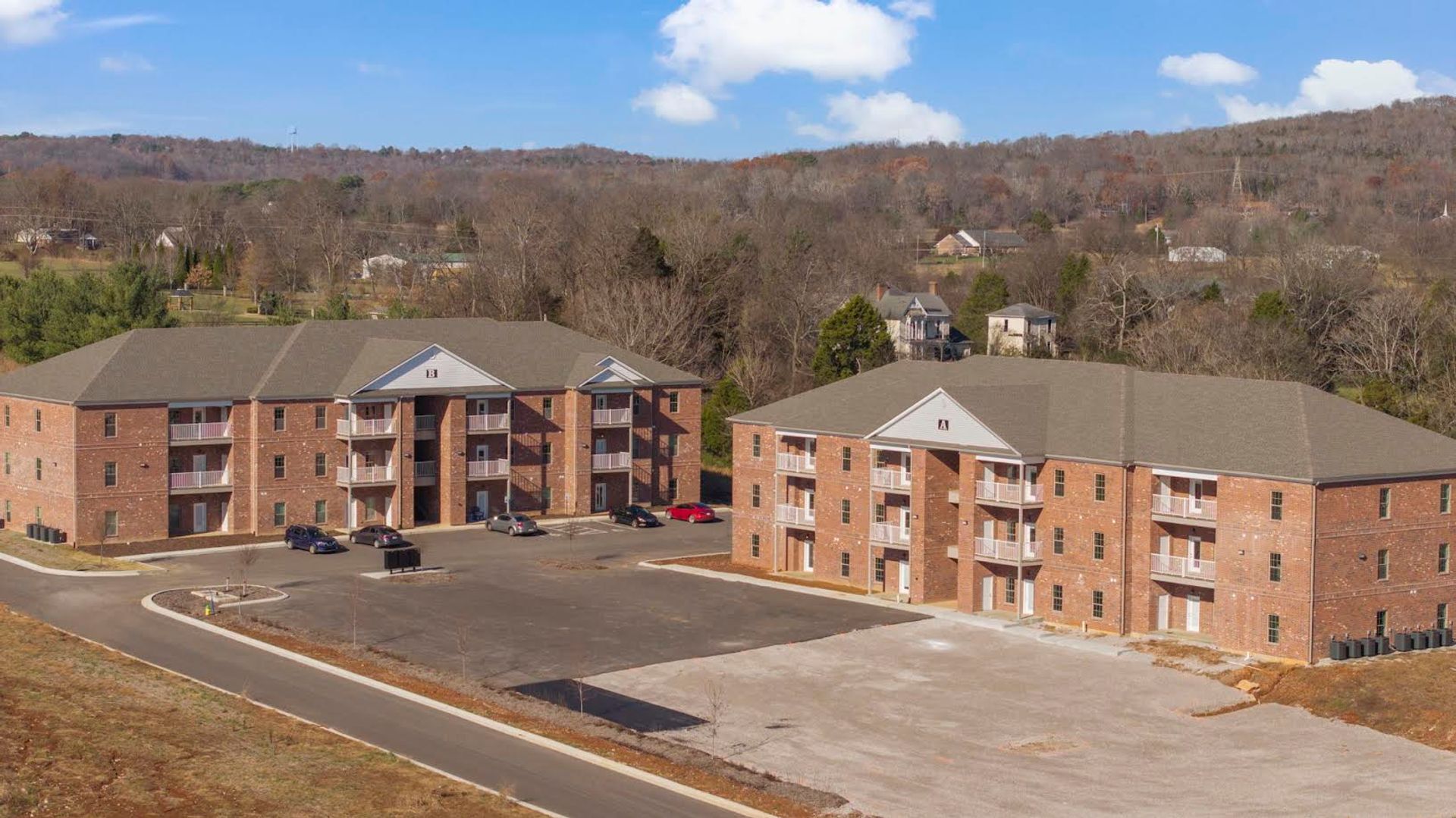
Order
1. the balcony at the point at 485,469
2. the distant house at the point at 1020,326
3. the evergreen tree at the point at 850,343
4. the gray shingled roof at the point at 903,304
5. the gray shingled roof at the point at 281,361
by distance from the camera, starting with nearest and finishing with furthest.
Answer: the gray shingled roof at the point at 281,361
the balcony at the point at 485,469
the evergreen tree at the point at 850,343
the distant house at the point at 1020,326
the gray shingled roof at the point at 903,304

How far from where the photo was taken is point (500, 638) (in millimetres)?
51875

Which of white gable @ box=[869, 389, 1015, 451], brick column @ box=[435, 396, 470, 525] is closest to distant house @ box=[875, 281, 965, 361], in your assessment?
brick column @ box=[435, 396, 470, 525]

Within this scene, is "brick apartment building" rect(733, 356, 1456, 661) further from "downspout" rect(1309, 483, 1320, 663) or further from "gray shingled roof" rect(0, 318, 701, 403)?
"gray shingled roof" rect(0, 318, 701, 403)

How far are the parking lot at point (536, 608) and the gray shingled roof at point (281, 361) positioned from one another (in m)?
8.60

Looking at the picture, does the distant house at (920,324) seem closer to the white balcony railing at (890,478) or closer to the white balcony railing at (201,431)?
the white balcony railing at (201,431)

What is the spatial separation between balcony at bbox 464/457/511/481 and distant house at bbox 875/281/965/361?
197 feet

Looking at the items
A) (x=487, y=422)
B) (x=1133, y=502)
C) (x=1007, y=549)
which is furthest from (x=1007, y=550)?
(x=487, y=422)


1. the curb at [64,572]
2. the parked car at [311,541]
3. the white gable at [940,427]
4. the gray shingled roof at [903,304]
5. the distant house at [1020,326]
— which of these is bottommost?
the curb at [64,572]

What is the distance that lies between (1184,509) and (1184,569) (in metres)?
2.00

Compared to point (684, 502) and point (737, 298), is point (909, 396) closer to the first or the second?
point (684, 502)

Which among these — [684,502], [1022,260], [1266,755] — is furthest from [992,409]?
[1022,260]

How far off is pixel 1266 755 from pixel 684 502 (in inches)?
1732

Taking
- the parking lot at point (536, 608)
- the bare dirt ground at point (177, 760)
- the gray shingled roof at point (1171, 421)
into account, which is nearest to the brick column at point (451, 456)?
the parking lot at point (536, 608)

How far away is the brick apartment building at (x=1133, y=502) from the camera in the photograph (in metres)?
50.3
